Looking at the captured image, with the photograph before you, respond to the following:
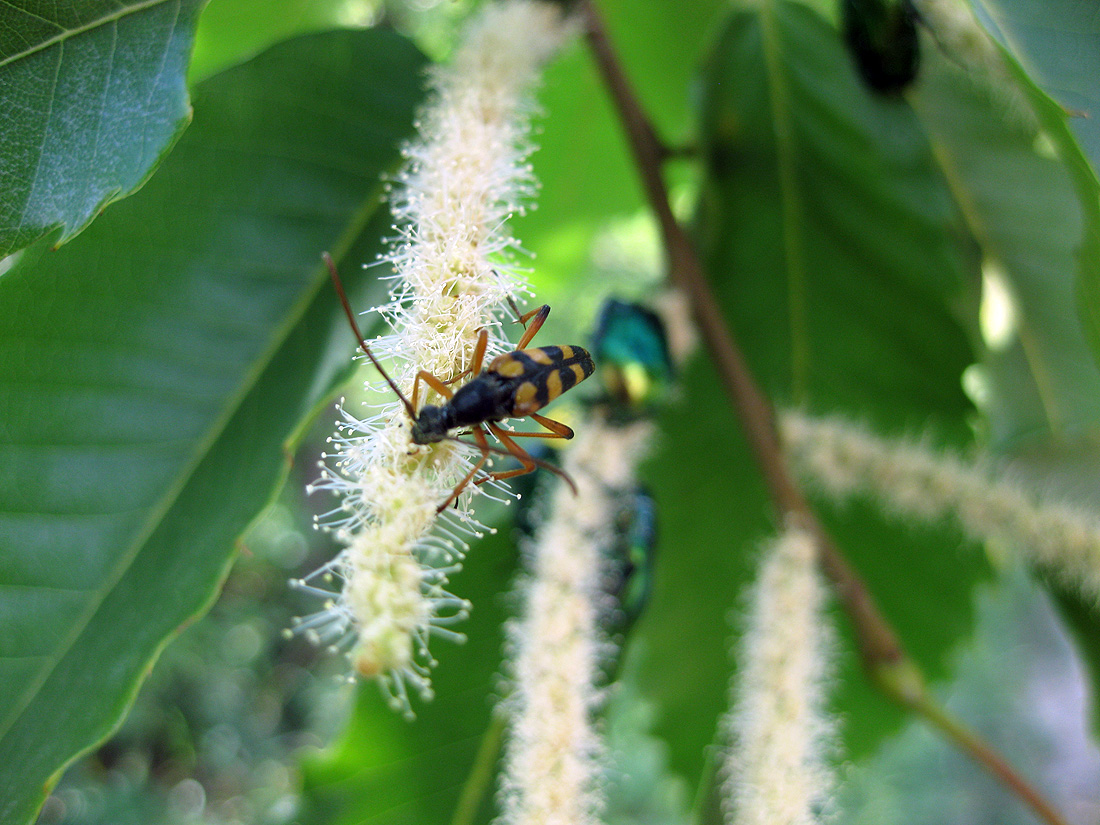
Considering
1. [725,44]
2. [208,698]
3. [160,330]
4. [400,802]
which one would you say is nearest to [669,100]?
[725,44]

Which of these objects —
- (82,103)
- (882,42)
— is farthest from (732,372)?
(82,103)

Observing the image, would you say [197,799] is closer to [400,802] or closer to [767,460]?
[400,802]

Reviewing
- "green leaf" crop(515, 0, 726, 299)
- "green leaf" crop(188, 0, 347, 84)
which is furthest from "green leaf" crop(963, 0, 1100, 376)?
"green leaf" crop(188, 0, 347, 84)

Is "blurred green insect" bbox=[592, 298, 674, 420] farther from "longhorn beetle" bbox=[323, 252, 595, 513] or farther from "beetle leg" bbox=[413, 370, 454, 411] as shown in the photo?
"beetle leg" bbox=[413, 370, 454, 411]

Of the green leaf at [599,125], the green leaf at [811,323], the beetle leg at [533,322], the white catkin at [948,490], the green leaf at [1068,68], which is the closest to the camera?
the green leaf at [1068,68]

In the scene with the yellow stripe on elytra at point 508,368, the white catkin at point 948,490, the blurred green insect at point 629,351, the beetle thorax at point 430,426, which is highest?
the yellow stripe on elytra at point 508,368

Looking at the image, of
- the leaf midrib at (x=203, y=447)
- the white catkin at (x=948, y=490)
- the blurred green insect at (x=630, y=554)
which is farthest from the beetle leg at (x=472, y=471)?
the white catkin at (x=948, y=490)

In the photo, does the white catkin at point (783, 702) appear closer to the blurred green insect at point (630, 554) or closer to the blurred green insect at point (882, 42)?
the blurred green insect at point (630, 554)
